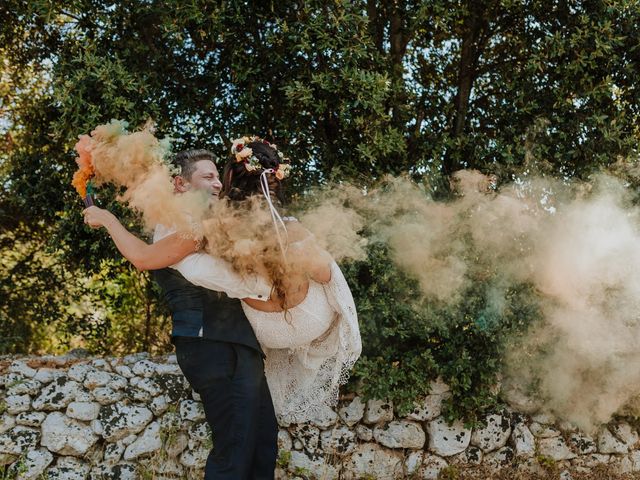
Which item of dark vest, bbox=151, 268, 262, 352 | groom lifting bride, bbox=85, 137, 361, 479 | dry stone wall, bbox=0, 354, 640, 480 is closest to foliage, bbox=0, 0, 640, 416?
dry stone wall, bbox=0, 354, 640, 480

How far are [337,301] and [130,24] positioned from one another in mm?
3159

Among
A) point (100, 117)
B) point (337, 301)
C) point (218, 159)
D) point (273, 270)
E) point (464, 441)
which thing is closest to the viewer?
point (273, 270)

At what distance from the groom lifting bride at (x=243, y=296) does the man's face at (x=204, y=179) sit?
0.05ft

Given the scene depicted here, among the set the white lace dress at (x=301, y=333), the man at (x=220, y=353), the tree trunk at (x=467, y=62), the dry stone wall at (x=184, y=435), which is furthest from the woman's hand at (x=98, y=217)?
the tree trunk at (x=467, y=62)

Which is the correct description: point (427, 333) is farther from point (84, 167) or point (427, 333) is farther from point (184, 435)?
point (84, 167)

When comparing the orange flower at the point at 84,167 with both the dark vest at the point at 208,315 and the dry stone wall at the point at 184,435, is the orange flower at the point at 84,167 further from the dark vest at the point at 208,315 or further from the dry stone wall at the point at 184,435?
the dry stone wall at the point at 184,435

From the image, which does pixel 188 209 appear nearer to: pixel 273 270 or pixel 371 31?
pixel 273 270

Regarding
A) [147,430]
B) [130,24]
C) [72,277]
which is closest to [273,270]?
[147,430]

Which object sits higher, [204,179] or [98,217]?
[204,179]

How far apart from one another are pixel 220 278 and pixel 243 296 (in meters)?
0.16

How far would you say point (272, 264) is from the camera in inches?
130

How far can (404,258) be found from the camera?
199 inches

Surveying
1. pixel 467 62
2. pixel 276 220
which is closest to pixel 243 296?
pixel 276 220

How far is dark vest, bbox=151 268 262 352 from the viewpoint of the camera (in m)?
3.47
